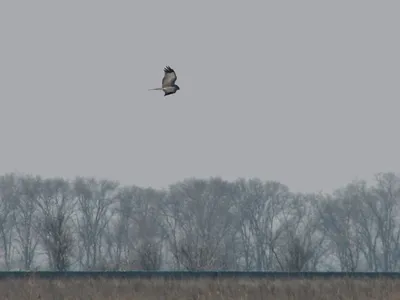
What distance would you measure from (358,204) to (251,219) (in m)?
9.18

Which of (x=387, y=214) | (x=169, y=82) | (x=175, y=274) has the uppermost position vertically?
(x=387, y=214)

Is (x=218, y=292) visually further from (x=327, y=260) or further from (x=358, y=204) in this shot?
(x=327, y=260)

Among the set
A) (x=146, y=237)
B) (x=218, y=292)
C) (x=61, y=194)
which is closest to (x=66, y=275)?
(x=218, y=292)

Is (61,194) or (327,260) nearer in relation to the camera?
(61,194)

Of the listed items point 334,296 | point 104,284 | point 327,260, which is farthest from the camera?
point 327,260

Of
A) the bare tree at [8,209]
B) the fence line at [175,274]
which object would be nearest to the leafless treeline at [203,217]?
the bare tree at [8,209]

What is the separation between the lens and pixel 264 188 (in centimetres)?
7981

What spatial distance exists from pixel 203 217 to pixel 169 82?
190 ft

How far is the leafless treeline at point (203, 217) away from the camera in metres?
71.9

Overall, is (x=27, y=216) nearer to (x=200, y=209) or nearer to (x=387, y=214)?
(x=200, y=209)

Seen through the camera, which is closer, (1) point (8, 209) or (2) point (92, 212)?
(1) point (8, 209)

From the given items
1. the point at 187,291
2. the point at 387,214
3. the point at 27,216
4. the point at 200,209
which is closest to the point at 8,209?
the point at 27,216

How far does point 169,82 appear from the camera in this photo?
52.6 feet

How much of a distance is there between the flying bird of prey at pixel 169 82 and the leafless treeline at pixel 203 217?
52.6 metres
